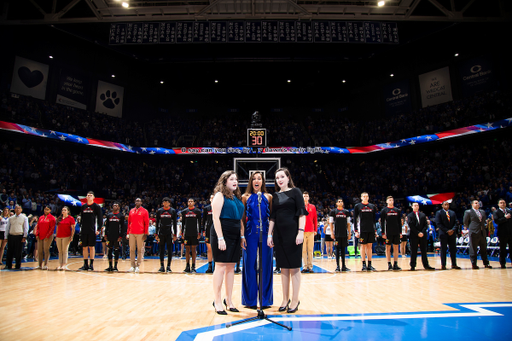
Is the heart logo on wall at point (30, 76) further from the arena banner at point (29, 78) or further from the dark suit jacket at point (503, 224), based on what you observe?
the dark suit jacket at point (503, 224)

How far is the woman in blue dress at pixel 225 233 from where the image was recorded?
388 centimetres

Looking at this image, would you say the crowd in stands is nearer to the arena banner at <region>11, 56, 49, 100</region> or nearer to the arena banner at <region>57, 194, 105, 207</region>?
the arena banner at <region>11, 56, 49, 100</region>

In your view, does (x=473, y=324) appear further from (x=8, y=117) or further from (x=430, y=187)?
(x=8, y=117)

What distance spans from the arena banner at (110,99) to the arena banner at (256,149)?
434 cm

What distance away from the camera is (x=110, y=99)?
27125 millimetres

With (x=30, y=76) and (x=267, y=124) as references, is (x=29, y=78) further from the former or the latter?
(x=267, y=124)

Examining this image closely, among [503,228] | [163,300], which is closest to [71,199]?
[163,300]

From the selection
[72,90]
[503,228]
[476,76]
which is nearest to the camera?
[503,228]

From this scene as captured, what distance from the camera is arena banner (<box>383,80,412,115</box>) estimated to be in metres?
26.7

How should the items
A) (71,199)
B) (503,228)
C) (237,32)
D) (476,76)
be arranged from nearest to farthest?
(503,228) < (237,32) < (71,199) < (476,76)

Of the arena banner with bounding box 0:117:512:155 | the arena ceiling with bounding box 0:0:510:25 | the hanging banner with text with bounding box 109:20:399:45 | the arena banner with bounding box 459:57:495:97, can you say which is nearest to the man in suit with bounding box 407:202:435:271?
the hanging banner with text with bounding box 109:20:399:45

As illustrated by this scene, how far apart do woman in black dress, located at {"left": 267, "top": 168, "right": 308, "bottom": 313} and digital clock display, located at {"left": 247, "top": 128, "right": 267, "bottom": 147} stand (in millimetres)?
14400

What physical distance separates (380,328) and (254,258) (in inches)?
67.2

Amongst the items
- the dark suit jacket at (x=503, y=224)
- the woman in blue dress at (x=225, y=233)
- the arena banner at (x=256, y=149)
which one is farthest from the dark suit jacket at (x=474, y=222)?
the arena banner at (x=256, y=149)
